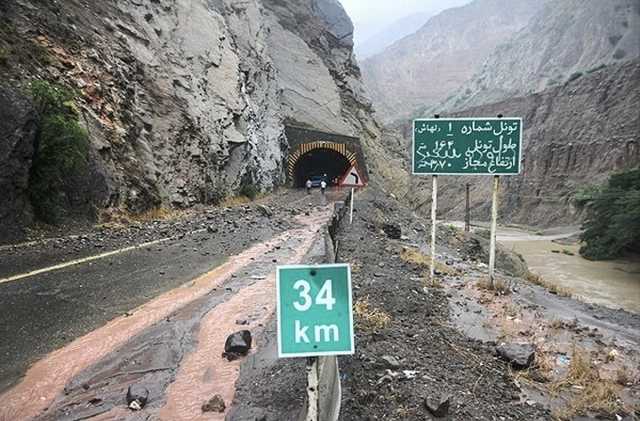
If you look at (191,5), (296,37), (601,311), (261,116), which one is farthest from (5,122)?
(296,37)

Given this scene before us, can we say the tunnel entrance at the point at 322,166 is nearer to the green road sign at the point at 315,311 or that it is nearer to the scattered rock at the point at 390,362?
the scattered rock at the point at 390,362

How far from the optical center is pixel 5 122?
32.3ft

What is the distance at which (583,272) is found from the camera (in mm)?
27156

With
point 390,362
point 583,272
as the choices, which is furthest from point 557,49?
point 390,362

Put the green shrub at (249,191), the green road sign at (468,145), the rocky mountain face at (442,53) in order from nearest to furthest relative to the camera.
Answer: the green road sign at (468,145) → the green shrub at (249,191) → the rocky mountain face at (442,53)

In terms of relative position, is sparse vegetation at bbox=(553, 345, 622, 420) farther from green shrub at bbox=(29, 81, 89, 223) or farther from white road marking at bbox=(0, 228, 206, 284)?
green shrub at bbox=(29, 81, 89, 223)

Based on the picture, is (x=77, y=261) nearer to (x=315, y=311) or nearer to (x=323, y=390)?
(x=323, y=390)

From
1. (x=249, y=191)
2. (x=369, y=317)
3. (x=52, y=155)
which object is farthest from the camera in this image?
(x=249, y=191)

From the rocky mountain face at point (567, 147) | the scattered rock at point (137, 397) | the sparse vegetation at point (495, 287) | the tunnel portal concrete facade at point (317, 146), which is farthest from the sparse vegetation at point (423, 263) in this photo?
the rocky mountain face at point (567, 147)

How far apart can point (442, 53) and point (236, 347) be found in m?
191

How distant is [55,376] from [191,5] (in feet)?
71.1

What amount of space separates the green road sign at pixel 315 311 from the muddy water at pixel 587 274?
15.7 metres

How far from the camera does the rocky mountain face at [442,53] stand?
153 metres

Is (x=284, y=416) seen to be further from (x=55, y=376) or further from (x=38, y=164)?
(x=38, y=164)
